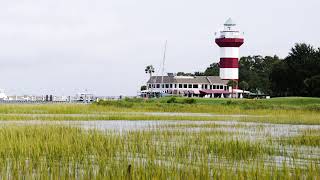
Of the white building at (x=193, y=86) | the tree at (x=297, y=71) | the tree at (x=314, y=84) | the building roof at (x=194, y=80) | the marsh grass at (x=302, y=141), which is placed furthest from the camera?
the building roof at (x=194, y=80)

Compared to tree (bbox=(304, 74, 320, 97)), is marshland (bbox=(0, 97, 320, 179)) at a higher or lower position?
lower

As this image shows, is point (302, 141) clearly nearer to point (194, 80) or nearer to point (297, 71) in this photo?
point (297, 71)

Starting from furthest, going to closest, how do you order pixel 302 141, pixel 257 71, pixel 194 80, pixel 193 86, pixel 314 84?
1. pixel 257 71
2. pixel 194 80
3. pixel 193 86
4. pixel 314 84
5. pixel 302 141

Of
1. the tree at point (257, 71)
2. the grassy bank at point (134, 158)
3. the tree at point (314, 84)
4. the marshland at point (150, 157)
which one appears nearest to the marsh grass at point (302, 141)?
the marshland at point (150, 157)

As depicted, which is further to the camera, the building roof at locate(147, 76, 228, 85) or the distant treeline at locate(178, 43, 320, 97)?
the building roof at locate(147, 76, 228, 85)

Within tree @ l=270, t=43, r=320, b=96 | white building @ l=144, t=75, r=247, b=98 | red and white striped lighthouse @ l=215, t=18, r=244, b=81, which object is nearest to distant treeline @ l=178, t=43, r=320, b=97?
tree @ l=270, t=43, r=320, b=96

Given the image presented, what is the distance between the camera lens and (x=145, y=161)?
13719 mm

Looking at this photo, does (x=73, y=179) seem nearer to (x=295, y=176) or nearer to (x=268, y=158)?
(x=295, y=176)

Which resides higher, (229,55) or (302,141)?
(229,55)

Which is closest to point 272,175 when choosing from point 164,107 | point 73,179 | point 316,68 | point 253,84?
point 73,179

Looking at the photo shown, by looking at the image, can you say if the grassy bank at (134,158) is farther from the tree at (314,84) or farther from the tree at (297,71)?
the tree at (297,71)

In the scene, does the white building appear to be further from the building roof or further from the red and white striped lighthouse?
the red and white striped lighthouse

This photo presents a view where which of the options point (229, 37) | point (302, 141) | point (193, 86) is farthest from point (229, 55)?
point (302, 141)

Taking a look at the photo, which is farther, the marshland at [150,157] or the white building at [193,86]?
the white building at [193,86]
